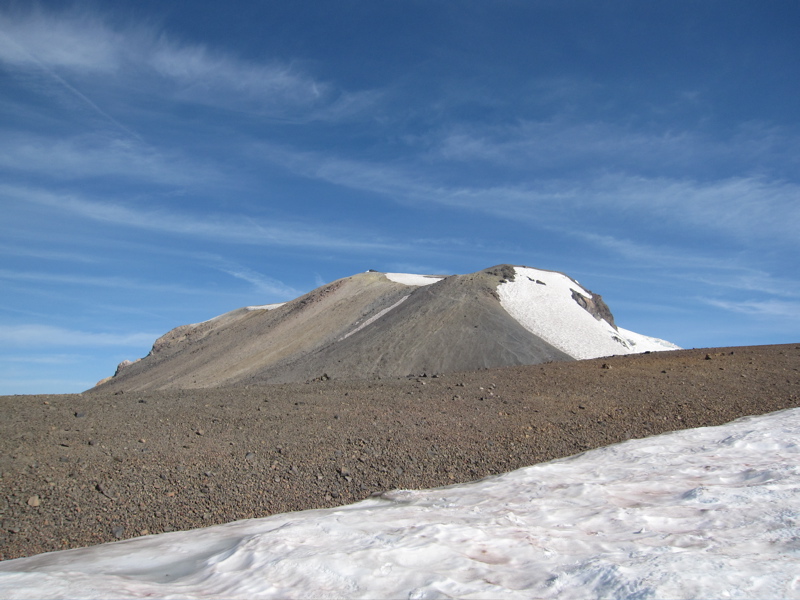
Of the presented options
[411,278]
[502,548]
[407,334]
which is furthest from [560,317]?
[502,548]

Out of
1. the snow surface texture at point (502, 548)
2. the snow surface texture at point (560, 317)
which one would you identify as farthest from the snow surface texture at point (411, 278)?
the snow surface texture at point (502, 548)

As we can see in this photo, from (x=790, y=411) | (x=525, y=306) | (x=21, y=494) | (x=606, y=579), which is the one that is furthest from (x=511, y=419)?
(x=525, y=306)

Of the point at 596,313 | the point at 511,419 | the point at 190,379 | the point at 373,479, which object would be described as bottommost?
the point at 373,479

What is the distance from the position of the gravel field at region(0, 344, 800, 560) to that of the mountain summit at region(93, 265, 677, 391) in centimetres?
1166

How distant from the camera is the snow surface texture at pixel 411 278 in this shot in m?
45.4

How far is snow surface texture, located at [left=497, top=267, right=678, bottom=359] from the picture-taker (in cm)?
2831

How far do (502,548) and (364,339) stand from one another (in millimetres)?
23625

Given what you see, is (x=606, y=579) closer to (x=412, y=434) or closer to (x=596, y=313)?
(x=412, y=434)

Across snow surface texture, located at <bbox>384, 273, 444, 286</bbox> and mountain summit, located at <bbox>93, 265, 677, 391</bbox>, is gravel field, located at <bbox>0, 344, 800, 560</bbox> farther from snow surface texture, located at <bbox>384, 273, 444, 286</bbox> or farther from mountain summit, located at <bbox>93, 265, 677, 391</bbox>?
snow surface texture, located at <bbox>384, 273, 444, 286</bbox>

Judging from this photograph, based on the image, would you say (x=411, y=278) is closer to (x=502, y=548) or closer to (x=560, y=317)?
(x=560, y=317)

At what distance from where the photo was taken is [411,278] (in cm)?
4800

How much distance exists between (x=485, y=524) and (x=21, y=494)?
5687mm

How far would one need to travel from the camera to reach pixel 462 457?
9.30 meters

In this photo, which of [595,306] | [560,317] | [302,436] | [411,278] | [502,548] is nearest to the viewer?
[502,548]
